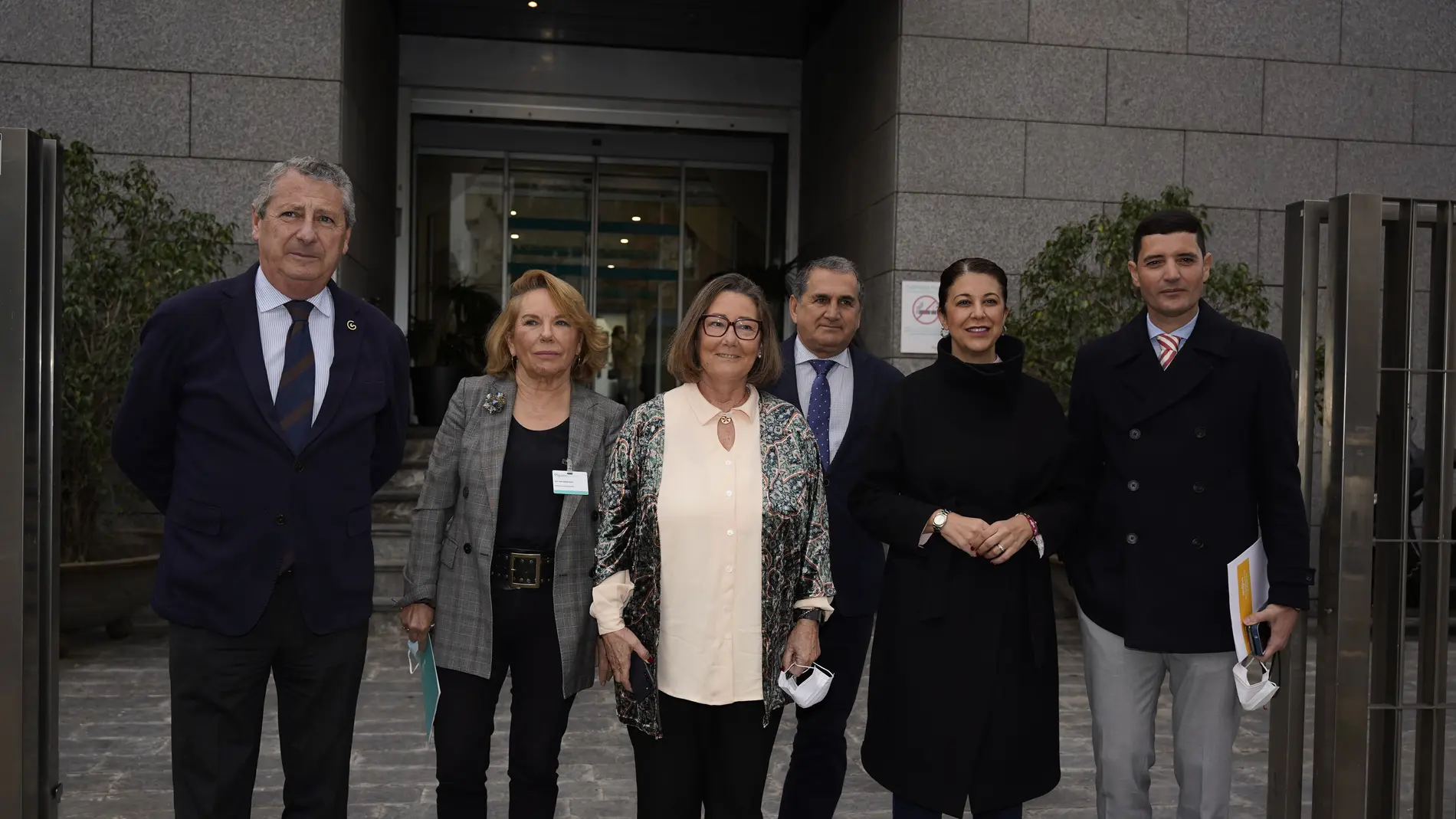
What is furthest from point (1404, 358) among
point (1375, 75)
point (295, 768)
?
point (1375, 75)

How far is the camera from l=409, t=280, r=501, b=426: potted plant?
12102mm

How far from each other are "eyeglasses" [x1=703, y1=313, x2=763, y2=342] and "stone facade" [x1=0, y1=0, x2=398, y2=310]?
233 inches

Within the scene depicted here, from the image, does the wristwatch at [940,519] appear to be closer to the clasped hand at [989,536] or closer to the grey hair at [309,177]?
the clasped hand at [989,536]

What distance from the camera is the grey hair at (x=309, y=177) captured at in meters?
3.05

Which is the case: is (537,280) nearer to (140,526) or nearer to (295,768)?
(295,768)

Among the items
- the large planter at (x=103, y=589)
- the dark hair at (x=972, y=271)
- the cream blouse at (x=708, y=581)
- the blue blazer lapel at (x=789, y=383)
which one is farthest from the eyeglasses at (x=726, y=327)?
the large planter at (x=103, y=589)

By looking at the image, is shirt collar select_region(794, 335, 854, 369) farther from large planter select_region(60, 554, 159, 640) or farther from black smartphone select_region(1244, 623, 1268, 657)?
large planter select_region(60, 554, 159, 640)

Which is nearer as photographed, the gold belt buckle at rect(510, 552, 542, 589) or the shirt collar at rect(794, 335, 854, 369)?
the gold belt buckle at rect(510, 552, 542, 589)

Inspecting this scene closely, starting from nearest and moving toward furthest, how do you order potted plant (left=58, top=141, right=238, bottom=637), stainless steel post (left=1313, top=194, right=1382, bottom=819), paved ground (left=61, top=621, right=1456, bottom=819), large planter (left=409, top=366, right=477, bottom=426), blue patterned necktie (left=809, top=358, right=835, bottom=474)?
1. stainless steel post (left=1313, top=194, right=1382, bottom=819)
2. blue patterned necktie (left=809, top=358, right=835, bottom=474)
3. paved ground (left=61, top=621, right=1456, bottom=819)
4. potted plant (left=58, top=141, right=238, bottom=637)
5. large planter (left=409, top=366, right=477, bottom=426)

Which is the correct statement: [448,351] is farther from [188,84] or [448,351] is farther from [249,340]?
[249,340]

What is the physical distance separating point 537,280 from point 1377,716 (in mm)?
2829

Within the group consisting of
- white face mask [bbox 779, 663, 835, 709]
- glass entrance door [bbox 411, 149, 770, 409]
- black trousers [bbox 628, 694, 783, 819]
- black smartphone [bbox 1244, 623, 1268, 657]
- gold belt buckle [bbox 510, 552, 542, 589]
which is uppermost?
glass entrance door [bbox 411, 149, 770, 409]

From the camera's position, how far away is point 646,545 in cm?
313

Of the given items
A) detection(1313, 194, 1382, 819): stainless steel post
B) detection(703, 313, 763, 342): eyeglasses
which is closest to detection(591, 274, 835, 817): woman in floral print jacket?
detection(703, 313, 763, 342): eyeglasses
